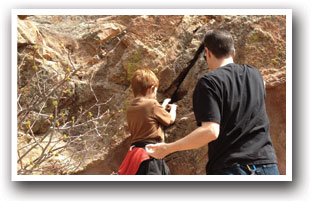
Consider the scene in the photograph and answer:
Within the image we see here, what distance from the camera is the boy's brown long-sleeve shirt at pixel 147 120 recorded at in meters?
3.29

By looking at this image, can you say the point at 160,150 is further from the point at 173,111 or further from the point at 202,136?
the point at 173,111

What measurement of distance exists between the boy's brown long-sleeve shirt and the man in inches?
30.6

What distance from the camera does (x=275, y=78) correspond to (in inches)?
144

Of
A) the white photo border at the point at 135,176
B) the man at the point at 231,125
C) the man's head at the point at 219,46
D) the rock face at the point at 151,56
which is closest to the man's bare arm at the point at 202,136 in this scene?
the man at the point at 231,125

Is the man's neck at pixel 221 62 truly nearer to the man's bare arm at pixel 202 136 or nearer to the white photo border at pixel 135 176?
the man's bare arm at pixel 202 136

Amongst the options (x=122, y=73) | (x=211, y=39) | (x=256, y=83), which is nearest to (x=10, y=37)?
(x=122, y=73)

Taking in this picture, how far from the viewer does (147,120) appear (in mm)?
3309

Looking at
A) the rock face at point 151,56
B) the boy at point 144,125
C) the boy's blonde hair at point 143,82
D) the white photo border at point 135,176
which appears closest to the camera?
the white photo border at point 135,176

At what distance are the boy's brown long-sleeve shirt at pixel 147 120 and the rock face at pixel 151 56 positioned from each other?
546mm

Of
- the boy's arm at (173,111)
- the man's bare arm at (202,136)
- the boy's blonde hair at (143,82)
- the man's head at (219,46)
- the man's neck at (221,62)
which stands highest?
the man's head at (219,46)

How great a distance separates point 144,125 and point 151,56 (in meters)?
1.12

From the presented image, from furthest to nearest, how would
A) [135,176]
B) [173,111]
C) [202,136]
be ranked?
[173,111] → [135,176] → [202,136]

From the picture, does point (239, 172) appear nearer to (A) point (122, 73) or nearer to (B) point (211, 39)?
(B) point (211, 39)

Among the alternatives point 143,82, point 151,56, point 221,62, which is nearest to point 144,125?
point 143,82
